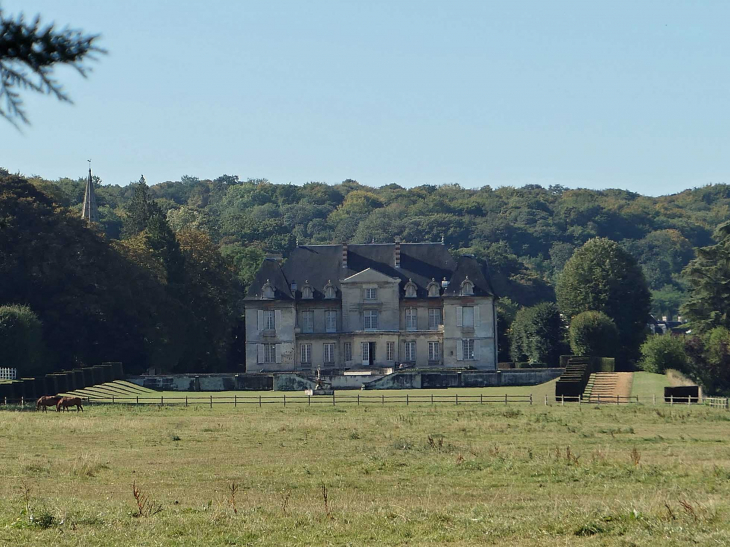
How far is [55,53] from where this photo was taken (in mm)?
8430

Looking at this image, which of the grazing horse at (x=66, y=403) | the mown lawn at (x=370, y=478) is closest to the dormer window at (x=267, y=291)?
the grazing horse at (x=66, y=403)

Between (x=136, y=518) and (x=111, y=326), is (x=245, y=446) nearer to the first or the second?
(x=136, y=518)

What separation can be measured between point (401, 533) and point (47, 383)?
37617 mm

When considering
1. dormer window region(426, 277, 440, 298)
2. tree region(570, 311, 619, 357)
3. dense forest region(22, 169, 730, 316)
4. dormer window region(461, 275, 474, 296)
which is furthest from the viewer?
dense forest region(22, 169, 730, 316)

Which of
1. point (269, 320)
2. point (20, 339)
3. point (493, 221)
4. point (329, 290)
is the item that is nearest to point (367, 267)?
point (329, 290)

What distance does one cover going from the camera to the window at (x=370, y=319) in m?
71.1

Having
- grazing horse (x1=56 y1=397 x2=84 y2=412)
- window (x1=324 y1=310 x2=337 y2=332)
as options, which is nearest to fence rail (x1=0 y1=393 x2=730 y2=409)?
grazing horse (x1=56 y1=397 x2=84 y2=412)

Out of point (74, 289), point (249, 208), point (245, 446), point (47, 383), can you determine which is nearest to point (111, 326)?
point (74, 289)

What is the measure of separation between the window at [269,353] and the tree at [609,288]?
776 inches

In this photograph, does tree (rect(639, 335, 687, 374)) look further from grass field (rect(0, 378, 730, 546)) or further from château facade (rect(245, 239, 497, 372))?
grass field (rect(0, 378, 730, 546))

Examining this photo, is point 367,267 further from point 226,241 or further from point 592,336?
point 226,241

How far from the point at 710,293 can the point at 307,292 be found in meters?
22.7

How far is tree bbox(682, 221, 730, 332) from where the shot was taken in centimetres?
6488

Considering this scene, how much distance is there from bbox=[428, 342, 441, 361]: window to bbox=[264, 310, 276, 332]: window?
910 cm
